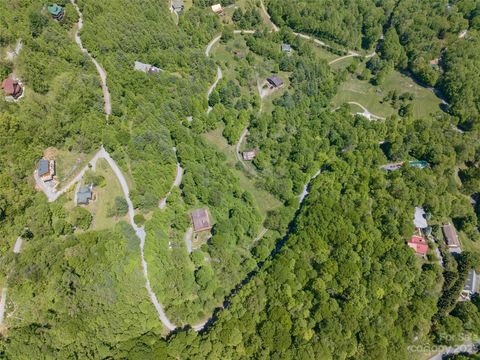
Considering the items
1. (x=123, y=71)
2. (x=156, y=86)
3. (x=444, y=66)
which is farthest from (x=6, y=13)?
(x=444, y=66)

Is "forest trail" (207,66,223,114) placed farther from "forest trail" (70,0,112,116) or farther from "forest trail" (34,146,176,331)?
"forest trail" (34,146,176,331)

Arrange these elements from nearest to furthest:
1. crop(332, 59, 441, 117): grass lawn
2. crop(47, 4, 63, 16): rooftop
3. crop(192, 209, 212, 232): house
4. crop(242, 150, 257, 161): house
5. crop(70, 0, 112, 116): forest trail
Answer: crop(192, 209, 212, 232): house
crop(70, 0, 112, 116): forest trail
crop(47, 4, 63, 16): rooftop
crop(242, 150, 257, 161): house
crop(332, 59, 441, 117): grass lawn

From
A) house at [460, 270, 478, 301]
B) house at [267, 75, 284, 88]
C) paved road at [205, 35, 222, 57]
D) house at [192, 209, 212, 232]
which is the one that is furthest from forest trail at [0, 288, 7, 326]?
house at [460, 270, 478, 301]

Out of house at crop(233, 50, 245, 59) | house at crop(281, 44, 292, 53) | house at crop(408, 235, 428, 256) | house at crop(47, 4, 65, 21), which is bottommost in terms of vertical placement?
house at crop(408, 235, 428, 256)

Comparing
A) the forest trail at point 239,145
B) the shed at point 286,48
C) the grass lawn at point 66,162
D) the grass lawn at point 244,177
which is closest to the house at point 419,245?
the grass lawn at point 244,177

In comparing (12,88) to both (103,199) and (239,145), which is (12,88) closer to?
(103,199)
